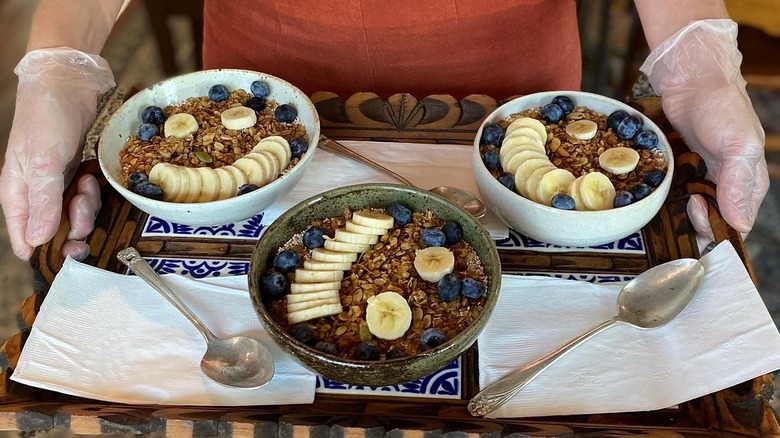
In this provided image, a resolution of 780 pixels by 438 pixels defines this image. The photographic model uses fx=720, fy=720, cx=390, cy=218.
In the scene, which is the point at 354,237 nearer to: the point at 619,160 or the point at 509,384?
the point at 509,384

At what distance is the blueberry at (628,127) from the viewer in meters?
1.24

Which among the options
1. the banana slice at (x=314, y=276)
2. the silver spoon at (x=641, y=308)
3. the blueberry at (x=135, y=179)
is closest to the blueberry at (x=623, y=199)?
the silver spoon at (x=641, y=308)

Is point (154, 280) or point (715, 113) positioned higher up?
point (715, 113)

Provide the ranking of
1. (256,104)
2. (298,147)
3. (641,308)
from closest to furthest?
(641,308) → (298,147) → (256,104)

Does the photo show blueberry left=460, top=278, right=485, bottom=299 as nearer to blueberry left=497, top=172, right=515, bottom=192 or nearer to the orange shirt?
blueberry left=497, top=172, right=515, bottom=192

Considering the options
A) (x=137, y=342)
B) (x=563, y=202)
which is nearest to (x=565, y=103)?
(x=563, y=202)

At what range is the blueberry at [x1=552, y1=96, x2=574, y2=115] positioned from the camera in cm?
130

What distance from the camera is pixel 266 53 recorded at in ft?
5.10

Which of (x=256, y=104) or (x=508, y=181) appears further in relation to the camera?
(x=256, y=104)

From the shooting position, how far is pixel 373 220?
1.10 meters

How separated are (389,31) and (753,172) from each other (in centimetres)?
72

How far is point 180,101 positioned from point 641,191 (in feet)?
2.84

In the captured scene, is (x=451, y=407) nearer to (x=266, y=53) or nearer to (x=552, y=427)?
(x=552, y=427)

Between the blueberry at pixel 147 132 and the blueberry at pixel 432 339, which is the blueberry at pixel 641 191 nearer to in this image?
the blueberry at pixel 432 339
